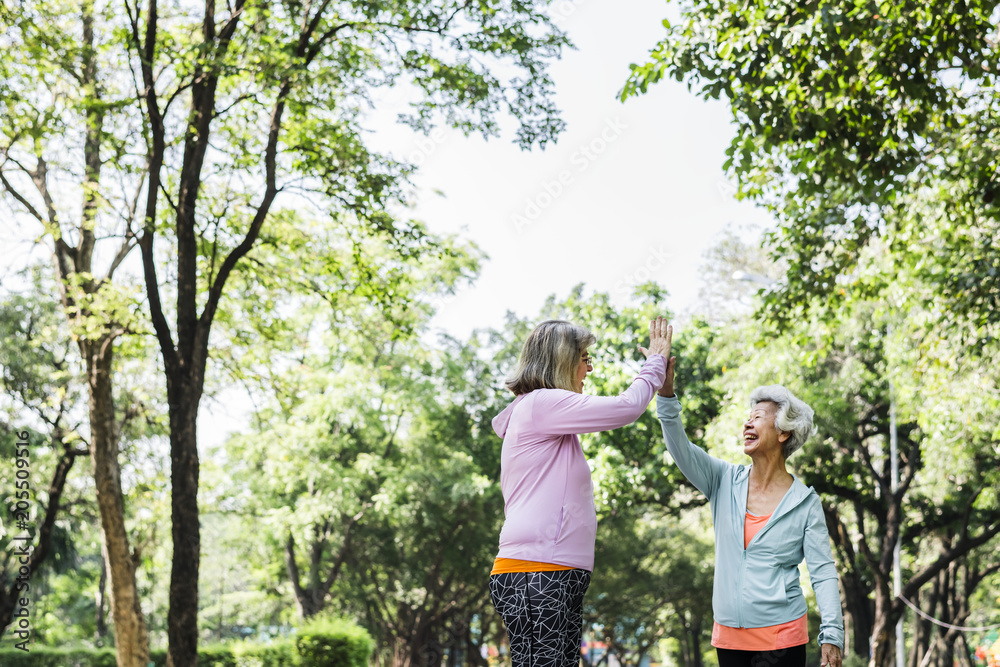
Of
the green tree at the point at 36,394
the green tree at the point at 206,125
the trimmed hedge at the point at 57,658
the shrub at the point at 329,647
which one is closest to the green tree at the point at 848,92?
the green tree at the point at 206,125

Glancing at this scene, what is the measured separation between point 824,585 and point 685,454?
2.25 feet

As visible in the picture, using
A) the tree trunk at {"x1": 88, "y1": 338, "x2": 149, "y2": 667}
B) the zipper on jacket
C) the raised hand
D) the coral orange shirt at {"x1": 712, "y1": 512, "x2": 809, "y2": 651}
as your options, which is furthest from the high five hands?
the tree trunk at {"x1": 88, "y1": 338, "x2": 149, "y2": 667}

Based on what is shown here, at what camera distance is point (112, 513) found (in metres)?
12.2

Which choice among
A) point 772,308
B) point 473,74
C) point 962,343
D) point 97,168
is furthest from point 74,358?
point 962,343

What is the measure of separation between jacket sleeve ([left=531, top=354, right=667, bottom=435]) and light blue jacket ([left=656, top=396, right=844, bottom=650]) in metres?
0.35

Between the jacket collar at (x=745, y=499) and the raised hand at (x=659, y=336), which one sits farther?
the jacket collar at (x=745, y=499)

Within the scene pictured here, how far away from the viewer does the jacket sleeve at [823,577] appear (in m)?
3.04

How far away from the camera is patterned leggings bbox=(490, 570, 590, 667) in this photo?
110 inches

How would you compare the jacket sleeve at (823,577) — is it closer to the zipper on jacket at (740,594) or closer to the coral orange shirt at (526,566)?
the zipper on jacket at (740,594)

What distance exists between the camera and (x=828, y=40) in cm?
623

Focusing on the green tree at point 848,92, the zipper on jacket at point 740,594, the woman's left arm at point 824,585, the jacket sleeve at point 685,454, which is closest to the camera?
the woman's left arm at point 824,585

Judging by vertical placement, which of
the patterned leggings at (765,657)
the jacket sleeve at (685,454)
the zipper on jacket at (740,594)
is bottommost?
the patterned leggings at (765,657)

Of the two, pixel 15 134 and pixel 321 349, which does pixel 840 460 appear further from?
pixel 15 134

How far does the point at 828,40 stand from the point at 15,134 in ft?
30.2
